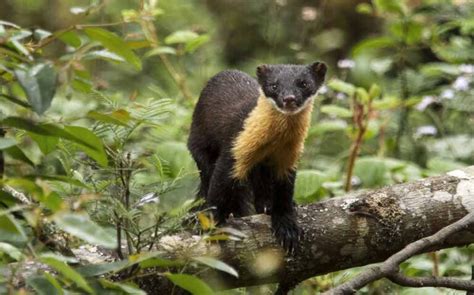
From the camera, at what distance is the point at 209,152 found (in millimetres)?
5180

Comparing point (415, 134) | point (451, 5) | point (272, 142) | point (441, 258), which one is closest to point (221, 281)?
point (272, 142)

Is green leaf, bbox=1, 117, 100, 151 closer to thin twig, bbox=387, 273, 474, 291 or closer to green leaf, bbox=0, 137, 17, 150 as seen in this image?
green leaf, bbox=0, 137, 17, 150

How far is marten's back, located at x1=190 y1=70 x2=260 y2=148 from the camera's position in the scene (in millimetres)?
4947

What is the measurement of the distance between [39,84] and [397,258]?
167 centimetres

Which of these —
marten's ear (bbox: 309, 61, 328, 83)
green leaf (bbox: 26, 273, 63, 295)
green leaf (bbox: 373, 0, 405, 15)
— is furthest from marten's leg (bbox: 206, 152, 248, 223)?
green leaf (bbox: 373, 0, 405, 15)

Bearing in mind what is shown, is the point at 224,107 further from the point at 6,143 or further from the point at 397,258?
the point at 6,143

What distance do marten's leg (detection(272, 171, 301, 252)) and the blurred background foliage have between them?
13.0 inches

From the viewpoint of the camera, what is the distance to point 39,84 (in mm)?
2271

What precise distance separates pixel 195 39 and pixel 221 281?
9.39 feet

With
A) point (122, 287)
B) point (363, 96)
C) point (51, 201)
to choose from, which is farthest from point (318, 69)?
point (51, 201)

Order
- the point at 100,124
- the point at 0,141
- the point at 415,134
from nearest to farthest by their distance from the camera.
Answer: the point at 0,141 → the point at 100,124 → the point at 415,134

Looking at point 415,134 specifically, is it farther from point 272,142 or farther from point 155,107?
point 155,107

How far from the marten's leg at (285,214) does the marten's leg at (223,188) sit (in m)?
0.22

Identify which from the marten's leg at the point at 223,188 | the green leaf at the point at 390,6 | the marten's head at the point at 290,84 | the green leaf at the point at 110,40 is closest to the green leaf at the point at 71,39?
the green leaf at the point at 110,40
